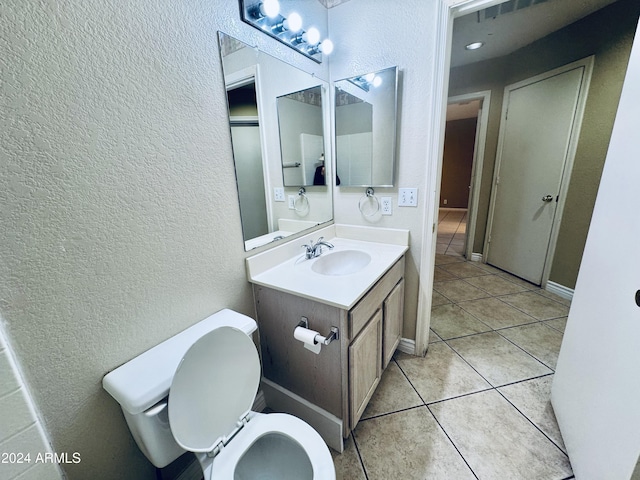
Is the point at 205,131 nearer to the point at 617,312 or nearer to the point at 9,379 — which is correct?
the point at 9,379

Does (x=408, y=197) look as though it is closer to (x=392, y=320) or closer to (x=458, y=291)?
(x=392, y=320)

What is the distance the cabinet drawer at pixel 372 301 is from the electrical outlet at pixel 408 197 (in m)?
0.36

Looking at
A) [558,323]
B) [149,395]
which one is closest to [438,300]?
[558,323]

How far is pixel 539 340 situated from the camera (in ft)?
6.29

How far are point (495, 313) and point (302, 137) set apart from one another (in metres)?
2.24

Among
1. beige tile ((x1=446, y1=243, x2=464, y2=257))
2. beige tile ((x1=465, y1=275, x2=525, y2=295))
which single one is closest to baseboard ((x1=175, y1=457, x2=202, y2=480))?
beige tile ((x1=465, y1=275, x2=525, y2=295))

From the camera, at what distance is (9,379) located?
600 mm

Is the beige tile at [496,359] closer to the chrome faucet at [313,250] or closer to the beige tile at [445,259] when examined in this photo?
the chrome faucet at [313,250]

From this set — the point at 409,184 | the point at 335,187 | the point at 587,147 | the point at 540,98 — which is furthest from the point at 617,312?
the point at 540,98

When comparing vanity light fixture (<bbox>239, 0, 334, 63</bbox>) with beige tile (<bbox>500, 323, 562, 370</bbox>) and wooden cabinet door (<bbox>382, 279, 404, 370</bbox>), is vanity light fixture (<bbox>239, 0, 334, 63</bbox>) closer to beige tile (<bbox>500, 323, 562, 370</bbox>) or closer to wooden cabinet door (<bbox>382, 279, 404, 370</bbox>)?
wooden cabinet door (<bbox>382, 279, 404, 370</bbox>)

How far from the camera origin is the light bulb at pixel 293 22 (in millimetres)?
1266

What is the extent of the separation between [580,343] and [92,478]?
75.3 inches

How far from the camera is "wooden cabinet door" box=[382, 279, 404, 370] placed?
4.71ft

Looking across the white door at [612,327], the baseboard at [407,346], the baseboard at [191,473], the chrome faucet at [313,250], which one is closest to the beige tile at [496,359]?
the baseboard at [407,346]
